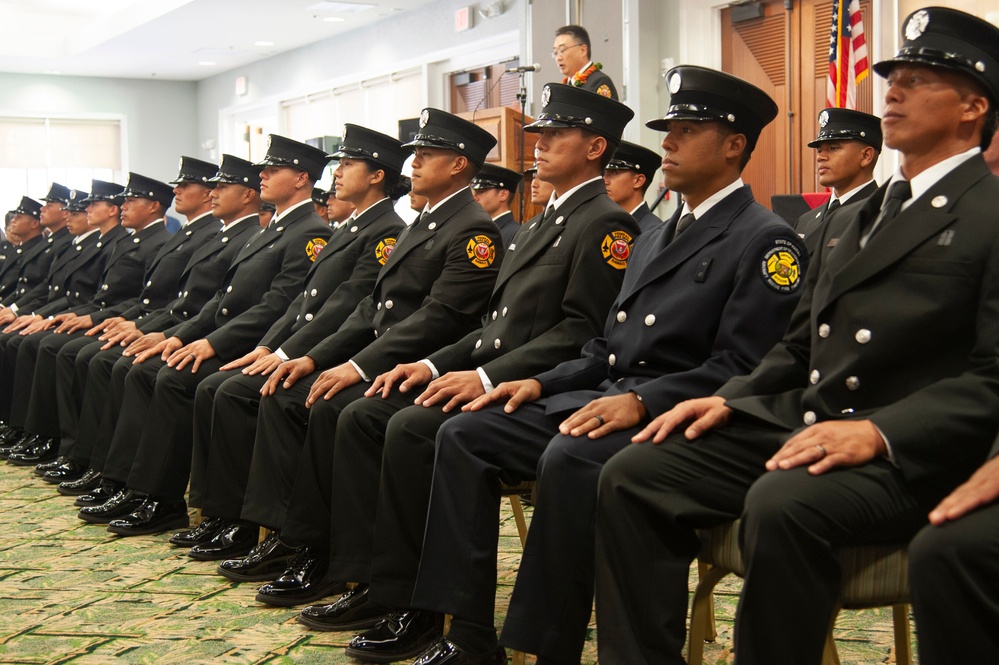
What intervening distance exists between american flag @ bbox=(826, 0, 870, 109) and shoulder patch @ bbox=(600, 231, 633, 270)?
3.17 meters

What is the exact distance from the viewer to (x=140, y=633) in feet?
9.05

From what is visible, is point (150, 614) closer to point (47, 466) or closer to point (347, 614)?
point (347, 614)

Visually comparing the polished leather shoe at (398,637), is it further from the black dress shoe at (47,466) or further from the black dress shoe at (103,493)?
the black dress shoe at (47,466)

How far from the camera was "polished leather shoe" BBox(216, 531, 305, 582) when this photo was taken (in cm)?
322

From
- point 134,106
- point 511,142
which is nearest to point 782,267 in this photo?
point 511,142

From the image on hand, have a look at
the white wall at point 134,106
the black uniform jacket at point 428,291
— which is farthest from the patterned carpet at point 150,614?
the white wall at point 134,106

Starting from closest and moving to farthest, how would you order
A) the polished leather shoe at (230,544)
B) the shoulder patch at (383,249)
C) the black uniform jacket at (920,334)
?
the black uniform jacket at (920,334) → the polished leather shoe at (230,544) → the shoulder patch at (383,249)

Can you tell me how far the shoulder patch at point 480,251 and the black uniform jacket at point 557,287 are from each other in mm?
277

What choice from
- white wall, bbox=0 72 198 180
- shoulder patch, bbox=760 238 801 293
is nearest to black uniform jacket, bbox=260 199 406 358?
shoulder patch, bbox=760 238 801 293

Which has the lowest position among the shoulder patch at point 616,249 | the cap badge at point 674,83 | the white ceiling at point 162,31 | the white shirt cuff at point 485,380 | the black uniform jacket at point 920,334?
the white shirt cuff at point 485,380

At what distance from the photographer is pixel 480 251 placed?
3188 mm

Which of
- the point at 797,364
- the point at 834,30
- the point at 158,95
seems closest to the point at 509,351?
the point at 797,364

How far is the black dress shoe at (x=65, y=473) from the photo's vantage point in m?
4.83

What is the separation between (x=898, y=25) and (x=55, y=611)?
17.0 feet
